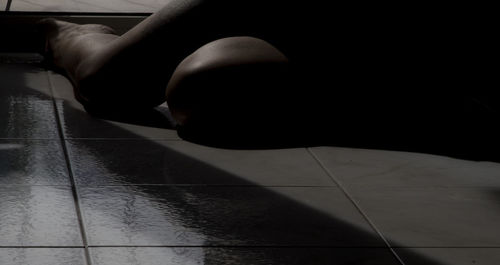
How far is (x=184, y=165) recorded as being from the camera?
3521mm

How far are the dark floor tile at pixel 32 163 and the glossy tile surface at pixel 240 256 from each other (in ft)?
2.29

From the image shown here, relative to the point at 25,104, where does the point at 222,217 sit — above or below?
above

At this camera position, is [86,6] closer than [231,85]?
No

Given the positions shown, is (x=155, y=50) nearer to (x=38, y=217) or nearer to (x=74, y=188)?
(x=74, y=188)

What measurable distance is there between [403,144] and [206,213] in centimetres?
122

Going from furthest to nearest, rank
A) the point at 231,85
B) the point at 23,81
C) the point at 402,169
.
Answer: the point at 23,81, the point at 231,85, the point at 402,169

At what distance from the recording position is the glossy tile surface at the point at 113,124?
394cm

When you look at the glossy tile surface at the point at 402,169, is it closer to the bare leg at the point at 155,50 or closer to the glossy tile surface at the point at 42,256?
the bare leg at the point at 155,50

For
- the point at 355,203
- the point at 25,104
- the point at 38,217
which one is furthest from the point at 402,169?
the point at 25,104

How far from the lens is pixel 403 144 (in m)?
3.94

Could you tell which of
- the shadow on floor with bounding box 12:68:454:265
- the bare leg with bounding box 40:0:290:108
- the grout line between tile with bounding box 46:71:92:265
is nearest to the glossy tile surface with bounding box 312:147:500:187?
the shadow on floor with bounding box 12:68:454:265

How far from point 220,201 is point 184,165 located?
45cm

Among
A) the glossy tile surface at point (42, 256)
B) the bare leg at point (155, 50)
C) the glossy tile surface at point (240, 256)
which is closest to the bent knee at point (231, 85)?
the bare leg at point (155, 50)

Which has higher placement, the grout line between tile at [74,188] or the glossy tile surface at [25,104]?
the grout line between tile at [74,188]
